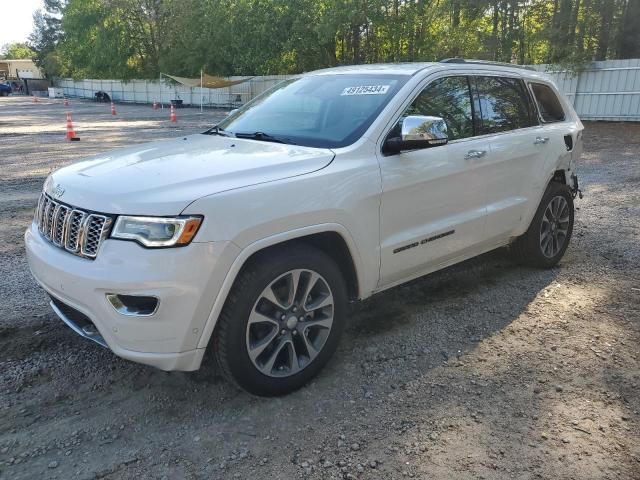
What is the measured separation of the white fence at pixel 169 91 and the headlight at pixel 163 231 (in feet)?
88.2

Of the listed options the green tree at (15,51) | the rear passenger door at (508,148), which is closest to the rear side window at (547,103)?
the rear passenger door at (508,148)

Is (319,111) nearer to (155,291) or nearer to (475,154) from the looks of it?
(475,154)

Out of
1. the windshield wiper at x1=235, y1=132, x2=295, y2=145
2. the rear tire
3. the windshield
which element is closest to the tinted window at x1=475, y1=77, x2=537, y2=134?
the rear tire

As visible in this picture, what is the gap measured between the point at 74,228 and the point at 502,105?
3.42m

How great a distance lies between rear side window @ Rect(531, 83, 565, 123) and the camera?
492 centimetres

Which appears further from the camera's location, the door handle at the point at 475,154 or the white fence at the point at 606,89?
the white fence at the point at 606,89

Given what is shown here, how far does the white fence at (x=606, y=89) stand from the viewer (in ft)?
63.3

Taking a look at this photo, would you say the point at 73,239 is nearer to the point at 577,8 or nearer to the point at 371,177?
the point at 371,177

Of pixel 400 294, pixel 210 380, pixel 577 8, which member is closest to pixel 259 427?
pixel 210 380

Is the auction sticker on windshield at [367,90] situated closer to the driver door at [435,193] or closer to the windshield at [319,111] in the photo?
the windshield at [319,111]

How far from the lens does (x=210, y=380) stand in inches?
128

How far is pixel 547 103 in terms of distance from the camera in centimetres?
504

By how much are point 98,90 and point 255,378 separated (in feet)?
207

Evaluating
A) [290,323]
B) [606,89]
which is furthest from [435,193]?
[606,89]
